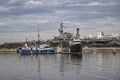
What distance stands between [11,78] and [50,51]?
106 metres

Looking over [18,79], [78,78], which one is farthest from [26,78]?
[78,78]

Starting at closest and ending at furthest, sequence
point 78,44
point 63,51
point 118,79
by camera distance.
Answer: point 118,79, point 78,44, point 63,51

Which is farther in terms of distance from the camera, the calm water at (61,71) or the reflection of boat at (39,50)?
the reflection of boat at (39,50)

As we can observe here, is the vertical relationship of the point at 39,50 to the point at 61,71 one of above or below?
above

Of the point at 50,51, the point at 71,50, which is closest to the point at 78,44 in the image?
the point at 71,50

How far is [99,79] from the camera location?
40344 mm

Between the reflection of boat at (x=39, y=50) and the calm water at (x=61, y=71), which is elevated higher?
the reflection of boat at (x=39, y=50)

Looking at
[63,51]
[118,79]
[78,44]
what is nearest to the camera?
[118,79]

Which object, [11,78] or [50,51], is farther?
[50,51]

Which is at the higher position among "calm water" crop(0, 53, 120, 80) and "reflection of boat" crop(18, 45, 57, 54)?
"reflection of boat" crop(18, 45, 57, 54)

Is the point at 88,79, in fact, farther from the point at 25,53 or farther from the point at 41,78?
the point at 25,53

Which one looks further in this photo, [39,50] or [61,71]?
[39,50]

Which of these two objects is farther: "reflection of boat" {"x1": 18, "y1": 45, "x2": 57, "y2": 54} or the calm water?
"reflection of boat" {"x1": 18, "y1": 45, "x2": 57, "y2": 54}

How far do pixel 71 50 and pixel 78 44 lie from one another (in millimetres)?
5986
